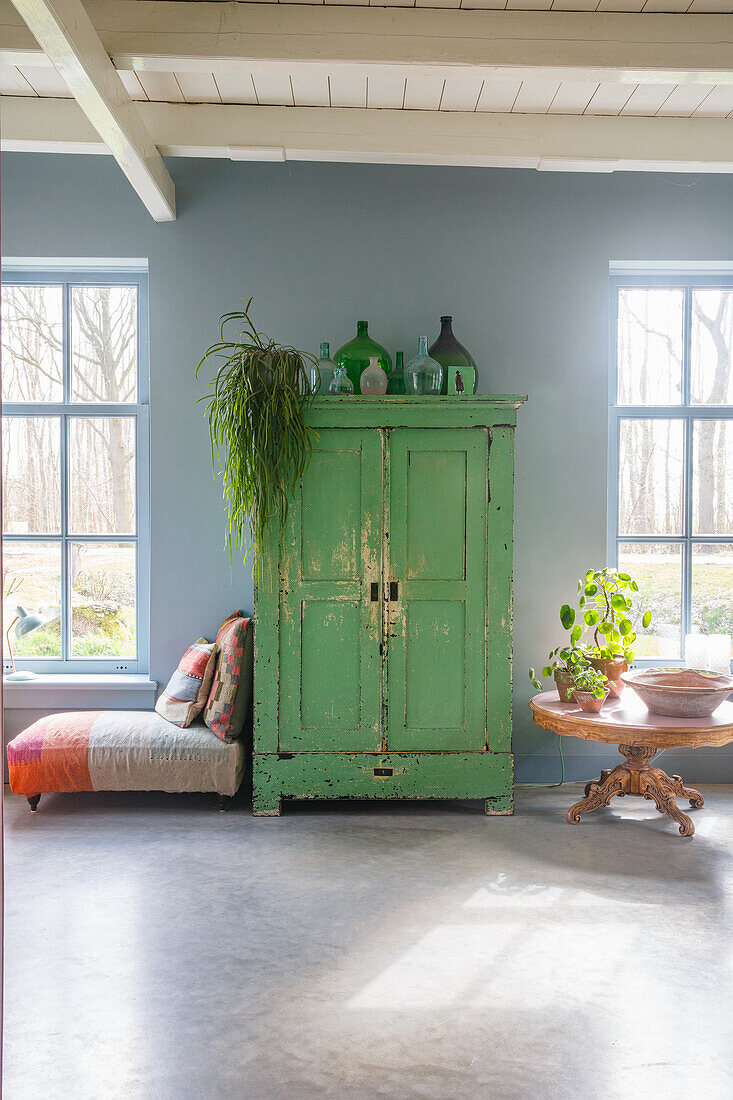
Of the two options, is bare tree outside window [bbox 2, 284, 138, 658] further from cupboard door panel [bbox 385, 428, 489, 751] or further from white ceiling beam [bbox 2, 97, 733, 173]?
cupboard door panel [bbox 385, 428, 489, 751]

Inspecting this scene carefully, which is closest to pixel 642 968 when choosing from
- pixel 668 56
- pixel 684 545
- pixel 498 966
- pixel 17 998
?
pixel 498 966

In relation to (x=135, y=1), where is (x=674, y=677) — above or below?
below

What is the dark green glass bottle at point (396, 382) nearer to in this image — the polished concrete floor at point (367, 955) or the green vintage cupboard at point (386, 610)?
the green vintage cupboard at point (386, 610)

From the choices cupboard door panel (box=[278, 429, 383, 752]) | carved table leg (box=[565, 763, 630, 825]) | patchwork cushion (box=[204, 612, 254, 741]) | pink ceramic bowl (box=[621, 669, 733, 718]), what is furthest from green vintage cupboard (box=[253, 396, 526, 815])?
pink ceramic bowl (box=[621, 669, 733, 718])

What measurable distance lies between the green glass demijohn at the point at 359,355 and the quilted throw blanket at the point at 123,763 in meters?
1.81

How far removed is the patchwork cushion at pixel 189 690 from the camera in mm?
3781

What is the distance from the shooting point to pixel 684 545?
4.43 m

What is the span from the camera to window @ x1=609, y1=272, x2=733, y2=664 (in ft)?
14.4

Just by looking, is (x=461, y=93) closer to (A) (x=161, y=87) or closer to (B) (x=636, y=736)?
(A) (x=161, y=87)

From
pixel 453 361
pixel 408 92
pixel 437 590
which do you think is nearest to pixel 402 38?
pixel 408 92

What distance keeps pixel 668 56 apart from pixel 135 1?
2.01 m

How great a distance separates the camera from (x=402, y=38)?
3.05 m

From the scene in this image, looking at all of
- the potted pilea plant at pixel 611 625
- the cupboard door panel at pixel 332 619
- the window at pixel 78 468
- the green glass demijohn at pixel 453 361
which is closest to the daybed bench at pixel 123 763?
the cupboard door panel at pixel 332 619

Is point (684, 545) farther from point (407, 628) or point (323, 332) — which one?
point (323, 332)
